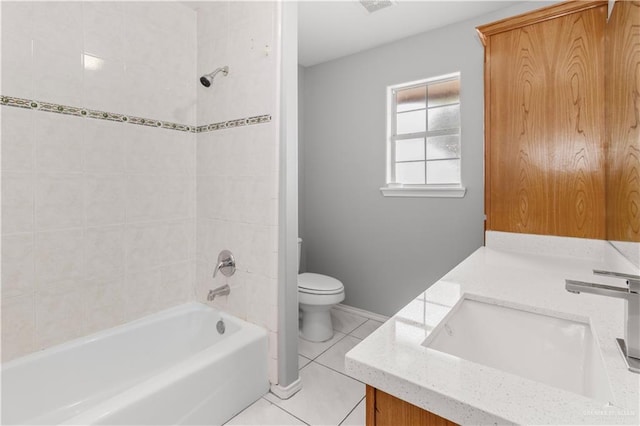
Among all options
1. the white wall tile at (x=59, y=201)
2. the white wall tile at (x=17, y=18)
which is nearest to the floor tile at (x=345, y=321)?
the white wall tile at (x=59, y=201)

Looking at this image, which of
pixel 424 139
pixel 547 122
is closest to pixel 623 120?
pixel 547 122

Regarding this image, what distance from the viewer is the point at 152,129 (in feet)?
6.51

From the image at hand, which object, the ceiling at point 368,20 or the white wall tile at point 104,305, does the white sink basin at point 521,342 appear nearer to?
the white wall tile at point 104,305

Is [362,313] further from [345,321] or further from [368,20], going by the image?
[368,20]

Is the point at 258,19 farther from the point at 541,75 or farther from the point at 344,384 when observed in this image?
the point at 344,384

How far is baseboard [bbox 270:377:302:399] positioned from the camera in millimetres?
1746

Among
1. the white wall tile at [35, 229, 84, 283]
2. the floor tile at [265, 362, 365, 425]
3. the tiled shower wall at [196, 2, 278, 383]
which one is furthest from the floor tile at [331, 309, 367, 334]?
the white wall tile at [35, 229, 84, 283]

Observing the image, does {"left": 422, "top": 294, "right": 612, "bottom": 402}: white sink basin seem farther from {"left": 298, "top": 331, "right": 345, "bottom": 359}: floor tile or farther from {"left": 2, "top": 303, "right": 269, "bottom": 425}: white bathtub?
{"left": 298, "top": 331, "right": 345, "bottom": 359}: floor tile

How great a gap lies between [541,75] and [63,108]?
2.51 metres

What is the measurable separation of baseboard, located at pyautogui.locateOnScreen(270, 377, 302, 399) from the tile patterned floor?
0.02 meters

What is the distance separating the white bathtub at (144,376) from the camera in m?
1.28

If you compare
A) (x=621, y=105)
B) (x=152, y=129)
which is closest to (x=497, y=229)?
(x=621, y=105)

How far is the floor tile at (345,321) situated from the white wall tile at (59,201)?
6.68 ft

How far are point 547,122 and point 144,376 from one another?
8.65 feet
